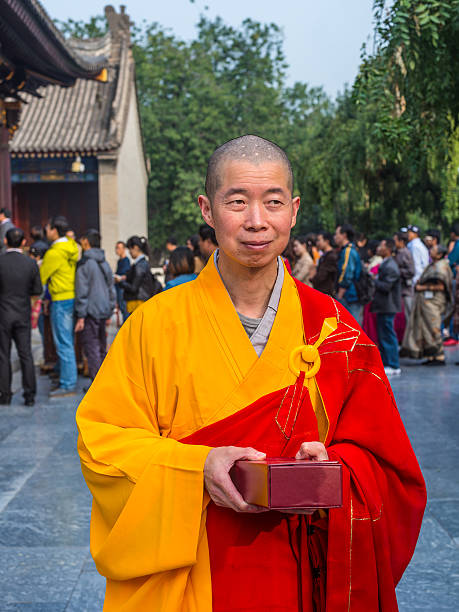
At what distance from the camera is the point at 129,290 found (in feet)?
28.9

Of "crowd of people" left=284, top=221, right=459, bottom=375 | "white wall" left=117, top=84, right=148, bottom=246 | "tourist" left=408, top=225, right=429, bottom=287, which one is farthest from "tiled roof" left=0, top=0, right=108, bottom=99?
"white wall" left=117, top=84, right=148, bottom=246

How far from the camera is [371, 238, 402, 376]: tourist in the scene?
908cm

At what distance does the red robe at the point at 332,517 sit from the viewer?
1.65 metres

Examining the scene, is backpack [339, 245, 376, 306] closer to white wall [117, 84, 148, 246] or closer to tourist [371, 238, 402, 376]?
tourist [371, 238, 402, 376]

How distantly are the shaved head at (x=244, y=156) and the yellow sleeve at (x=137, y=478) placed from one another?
1.35 ft

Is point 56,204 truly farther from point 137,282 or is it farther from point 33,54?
point 137,282

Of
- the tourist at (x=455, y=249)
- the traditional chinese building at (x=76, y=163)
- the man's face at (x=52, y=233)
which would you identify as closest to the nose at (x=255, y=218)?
the man's face at (x=52, y=233)

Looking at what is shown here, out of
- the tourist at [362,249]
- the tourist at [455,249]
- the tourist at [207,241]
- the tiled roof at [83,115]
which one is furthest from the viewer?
the tiled roof at [83,115]

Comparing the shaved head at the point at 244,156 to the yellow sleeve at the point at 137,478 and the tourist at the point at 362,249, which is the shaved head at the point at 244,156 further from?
the tourist at the point at 362,249

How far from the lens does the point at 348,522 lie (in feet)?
5.39

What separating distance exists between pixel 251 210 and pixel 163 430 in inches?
21.4

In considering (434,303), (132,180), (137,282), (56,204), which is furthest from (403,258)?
(132,180)

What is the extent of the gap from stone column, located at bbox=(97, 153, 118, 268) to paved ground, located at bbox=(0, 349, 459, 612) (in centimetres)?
1385

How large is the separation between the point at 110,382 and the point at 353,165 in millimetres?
16263
